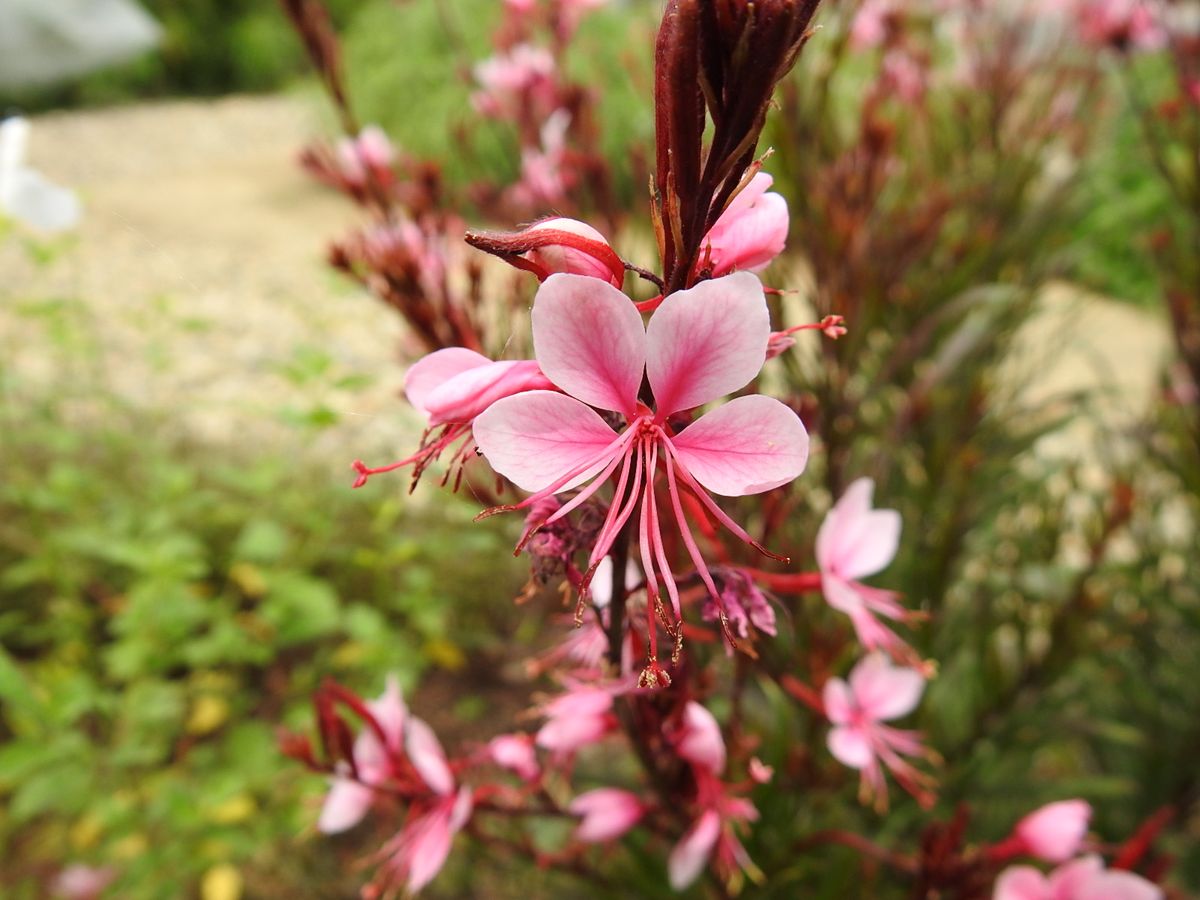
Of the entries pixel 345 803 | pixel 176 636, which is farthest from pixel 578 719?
pixel 176 636

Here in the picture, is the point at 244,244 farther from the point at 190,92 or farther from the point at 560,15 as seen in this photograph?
the point at 190,92

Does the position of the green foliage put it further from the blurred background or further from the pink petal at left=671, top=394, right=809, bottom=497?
the pink petal at left=671, top=394, right=809, bottom=497

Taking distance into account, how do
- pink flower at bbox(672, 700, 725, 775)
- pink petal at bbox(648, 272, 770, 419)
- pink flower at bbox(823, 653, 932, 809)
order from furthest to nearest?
1. pink flower at bbox(823, 653, 932, 809)
2. pink flower at bbox(672, 700, 725, 775)
3. pink petal at bbox(648, 272, 770, 419)

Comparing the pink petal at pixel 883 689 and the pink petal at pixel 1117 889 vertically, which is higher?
the pink petal at pixel 883 689

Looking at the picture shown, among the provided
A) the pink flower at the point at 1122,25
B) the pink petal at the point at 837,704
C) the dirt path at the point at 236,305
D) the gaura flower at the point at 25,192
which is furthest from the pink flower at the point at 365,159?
the pink flower at the point at 1122,25

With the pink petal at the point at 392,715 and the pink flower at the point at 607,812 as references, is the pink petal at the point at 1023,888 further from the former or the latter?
the pink petal at the point at 392,715

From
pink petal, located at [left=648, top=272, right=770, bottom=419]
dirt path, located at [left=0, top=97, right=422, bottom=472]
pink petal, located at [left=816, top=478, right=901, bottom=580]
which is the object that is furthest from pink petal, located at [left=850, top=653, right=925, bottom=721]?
dirt path, located at [left=0, top=97, right=422, bottom=472]

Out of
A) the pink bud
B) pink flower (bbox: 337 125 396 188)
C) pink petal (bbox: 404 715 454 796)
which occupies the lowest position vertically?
pink petal (bbox: 404 715 454 796)
